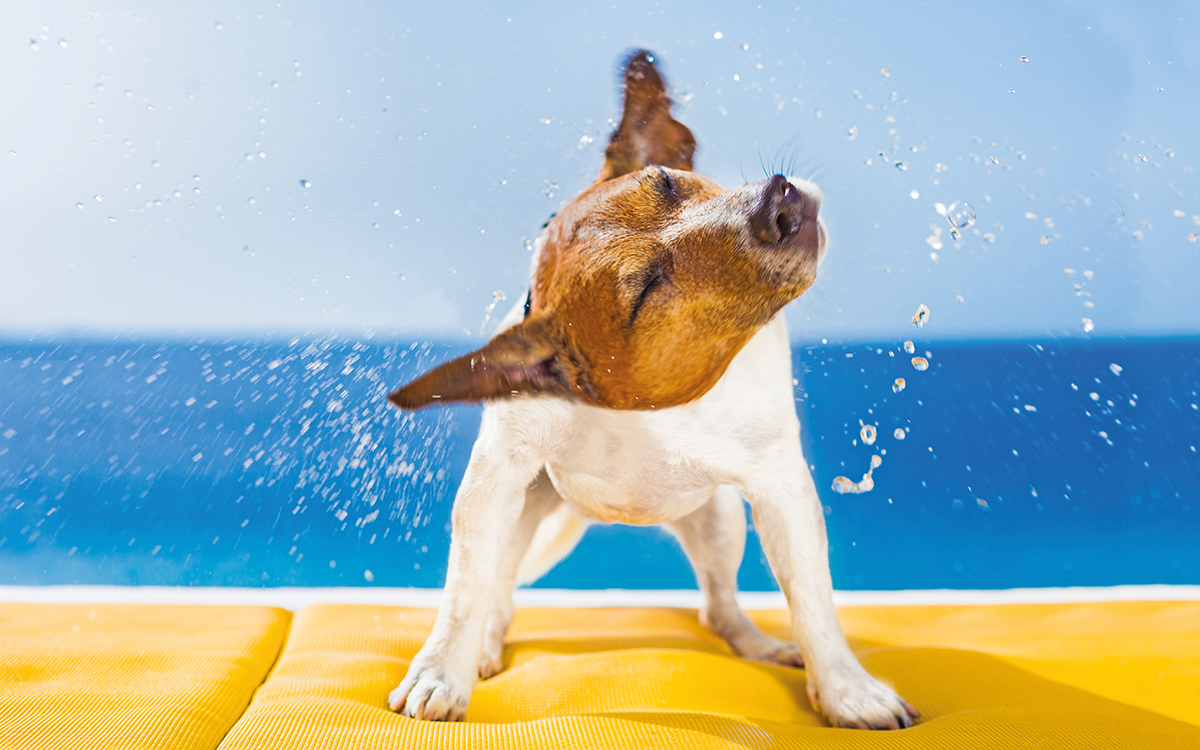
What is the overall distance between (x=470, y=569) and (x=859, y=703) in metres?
0.80

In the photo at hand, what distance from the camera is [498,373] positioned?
4.07ft

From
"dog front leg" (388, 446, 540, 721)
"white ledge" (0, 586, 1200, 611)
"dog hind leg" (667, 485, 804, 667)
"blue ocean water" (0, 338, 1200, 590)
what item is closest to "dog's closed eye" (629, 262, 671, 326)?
"dog front leg" (388, 446, 540, 721)

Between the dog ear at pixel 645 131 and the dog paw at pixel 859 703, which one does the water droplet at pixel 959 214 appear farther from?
the dog paw at pixel 859 703

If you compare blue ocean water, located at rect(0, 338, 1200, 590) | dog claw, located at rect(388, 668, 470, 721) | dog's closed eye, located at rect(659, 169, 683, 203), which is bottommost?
blue ocean water, located at rect(0, 338, 1200, 590)

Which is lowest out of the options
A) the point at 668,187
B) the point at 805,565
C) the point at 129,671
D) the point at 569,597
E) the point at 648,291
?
the point at 569,597

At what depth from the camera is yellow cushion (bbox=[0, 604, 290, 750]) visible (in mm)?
1375

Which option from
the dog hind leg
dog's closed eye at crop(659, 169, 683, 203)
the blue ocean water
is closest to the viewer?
dog's closed eye at crop(659, 169, 683, 203)

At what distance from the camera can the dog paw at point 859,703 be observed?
5.05ft

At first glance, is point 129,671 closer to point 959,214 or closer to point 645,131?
point 645,131

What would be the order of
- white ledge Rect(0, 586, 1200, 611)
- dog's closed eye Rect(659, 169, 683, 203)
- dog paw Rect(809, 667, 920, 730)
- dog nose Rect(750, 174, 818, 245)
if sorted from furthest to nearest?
white ledge Rect(0, 586, 1200, 611) < dog paw Rect(809, 667, 920, 730) < dog's closed eye Rect(659, 169, 683, 203) < dog nose Rect(750, 174, 818, 245)

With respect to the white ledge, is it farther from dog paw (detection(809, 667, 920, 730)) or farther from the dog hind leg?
dog paw (detection(809, 667, 920, 730))

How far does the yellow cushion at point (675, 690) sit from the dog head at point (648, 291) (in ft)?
1.94

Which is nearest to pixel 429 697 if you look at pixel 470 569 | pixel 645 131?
pixel 470 569

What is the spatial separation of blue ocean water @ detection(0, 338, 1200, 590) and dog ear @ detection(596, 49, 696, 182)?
2445mm
